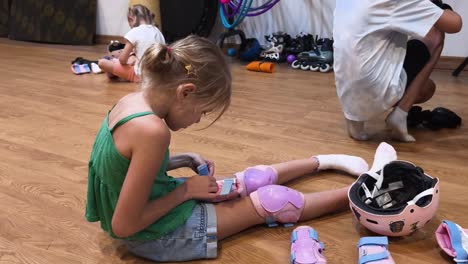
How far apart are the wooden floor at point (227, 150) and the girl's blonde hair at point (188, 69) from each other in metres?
0.41

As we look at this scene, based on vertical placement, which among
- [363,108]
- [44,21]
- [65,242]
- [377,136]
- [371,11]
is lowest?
[44,21]

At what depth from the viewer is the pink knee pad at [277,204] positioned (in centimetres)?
116

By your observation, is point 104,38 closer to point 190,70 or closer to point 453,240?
point 190,70

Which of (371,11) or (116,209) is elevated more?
(371,11)

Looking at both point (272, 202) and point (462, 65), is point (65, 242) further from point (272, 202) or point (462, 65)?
point (462, 65)

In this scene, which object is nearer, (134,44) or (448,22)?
(448,22)

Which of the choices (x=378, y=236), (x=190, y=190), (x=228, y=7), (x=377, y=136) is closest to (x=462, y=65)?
(x=377, y=136)

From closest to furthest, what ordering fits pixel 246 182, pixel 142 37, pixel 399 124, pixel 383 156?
pixel 246 182 → pixel 383 156 → pixel 399 124 → pixel 142 37

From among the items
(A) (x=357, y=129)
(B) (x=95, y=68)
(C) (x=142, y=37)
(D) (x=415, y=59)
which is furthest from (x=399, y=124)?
(B) (x=95, y=68)

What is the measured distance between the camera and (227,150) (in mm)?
1693

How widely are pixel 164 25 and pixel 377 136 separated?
2.62m

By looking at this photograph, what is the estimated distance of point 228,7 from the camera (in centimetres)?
360

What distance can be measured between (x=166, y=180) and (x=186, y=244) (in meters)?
0.16

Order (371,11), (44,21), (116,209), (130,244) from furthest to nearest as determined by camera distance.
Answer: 1. (44,21)
2. (371,11)
3. (130,244)
4. (116,209)
